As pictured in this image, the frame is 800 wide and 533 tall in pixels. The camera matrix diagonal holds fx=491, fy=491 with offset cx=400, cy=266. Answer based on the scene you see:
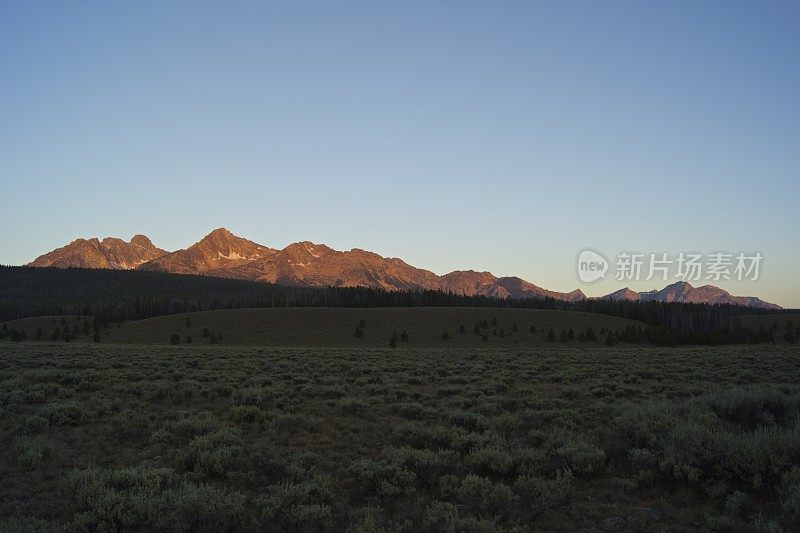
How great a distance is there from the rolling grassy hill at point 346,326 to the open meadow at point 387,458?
56052 millimetres

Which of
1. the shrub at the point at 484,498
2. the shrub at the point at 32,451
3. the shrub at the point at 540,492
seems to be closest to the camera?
the shrub at the point at 484,498

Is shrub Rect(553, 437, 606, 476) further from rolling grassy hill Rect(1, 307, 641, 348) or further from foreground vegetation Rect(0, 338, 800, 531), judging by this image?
rolling grassy hill Rect(1, 307, 641, 348)

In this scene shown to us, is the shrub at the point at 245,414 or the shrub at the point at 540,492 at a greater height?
the shrub at the point at 540,492

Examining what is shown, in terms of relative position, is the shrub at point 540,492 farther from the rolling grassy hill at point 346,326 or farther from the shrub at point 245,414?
the rolling grassy hill at point 346,326

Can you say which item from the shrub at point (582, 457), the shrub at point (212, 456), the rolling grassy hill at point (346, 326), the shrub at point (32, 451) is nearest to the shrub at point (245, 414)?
the shrub at point (212, 456)

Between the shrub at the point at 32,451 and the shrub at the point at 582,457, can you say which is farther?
the shrub at the point at 32,451

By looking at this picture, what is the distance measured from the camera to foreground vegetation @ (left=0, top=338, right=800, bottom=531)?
303 inches

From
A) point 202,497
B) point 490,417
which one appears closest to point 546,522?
point 202,497

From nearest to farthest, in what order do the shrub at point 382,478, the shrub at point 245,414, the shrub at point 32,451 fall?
the shrub at point 382,478 < the shrub at point 32,451 < the shrub at point 245,414

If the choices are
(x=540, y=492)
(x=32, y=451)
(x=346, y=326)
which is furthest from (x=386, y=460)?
(x=346, y=326)

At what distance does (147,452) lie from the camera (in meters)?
11.1

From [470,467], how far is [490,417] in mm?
4552

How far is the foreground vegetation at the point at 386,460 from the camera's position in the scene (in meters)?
7.68

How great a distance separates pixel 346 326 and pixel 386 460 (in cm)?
7959
